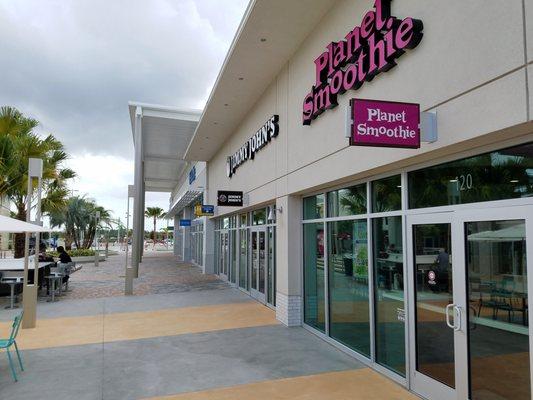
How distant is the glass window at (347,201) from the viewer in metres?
6.90

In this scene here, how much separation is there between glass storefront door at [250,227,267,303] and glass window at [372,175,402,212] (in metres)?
5.83

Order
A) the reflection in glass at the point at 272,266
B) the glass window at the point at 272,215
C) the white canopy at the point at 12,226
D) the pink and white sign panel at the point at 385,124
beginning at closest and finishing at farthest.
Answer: the pink and white sign panel at the point at 385,124
the white canopy at the point at 12,226
the glass window at the point at 272,215
the reflection in glass at the point at 272,266

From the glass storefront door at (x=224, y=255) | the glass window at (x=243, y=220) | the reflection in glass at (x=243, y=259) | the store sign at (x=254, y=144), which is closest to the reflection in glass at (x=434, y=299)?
the store sign at (x=254, y=144)

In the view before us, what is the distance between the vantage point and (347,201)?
7406 mm

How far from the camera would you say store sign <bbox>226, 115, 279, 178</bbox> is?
1040 centimetres

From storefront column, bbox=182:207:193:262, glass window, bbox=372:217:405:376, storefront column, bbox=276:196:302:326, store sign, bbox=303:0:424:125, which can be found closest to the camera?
store sign, bbox=303:0:424:125

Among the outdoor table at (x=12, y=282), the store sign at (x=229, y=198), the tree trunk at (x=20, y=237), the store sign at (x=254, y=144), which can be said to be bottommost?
the outdoor table at (x=12, y=282)

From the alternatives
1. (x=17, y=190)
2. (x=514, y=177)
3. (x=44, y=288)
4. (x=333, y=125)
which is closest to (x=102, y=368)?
(x=333, y=125)

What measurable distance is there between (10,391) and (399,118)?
19.8ft

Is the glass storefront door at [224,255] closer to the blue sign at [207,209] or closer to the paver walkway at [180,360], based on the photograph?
the blue sign at [207,209]

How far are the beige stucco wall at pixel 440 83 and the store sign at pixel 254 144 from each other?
146cm

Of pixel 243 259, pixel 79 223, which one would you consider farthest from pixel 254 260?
pixel 79 223

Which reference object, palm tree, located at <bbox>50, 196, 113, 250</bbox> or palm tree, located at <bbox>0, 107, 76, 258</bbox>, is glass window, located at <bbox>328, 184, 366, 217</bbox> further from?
palm tree, located at <bbox>50, 196, 113, 250</bbox>

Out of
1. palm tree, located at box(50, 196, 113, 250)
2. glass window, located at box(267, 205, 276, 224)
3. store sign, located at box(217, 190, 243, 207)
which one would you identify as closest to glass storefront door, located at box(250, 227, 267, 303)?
glass window, located at box(267, 205, 276, 224)
